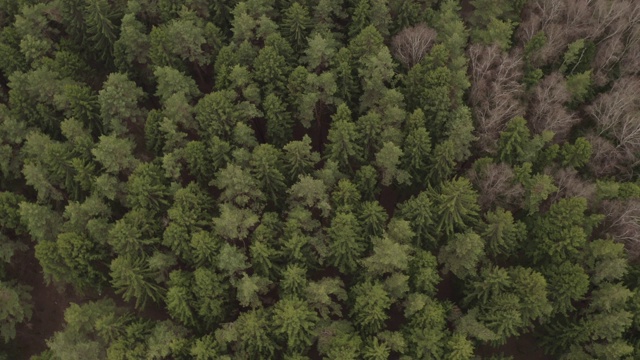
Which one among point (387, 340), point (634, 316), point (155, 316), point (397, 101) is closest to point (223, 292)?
point (155, 316)

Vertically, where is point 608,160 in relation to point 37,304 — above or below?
above

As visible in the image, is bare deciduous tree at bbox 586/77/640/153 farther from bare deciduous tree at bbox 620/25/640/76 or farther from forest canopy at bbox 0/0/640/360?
bare deciduous tree at bbox 620/25/640/76

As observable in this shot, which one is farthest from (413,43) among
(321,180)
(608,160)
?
(608,160)

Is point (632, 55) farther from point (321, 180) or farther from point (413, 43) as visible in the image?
point (321, 180)

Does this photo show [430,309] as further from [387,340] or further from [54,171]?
[54,171]

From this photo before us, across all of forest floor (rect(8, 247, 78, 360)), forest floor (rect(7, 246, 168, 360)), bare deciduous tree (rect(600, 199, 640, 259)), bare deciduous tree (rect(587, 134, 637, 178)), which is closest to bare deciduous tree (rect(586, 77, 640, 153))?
bare deciduous tree (rect(587, 134, 637, 178))
